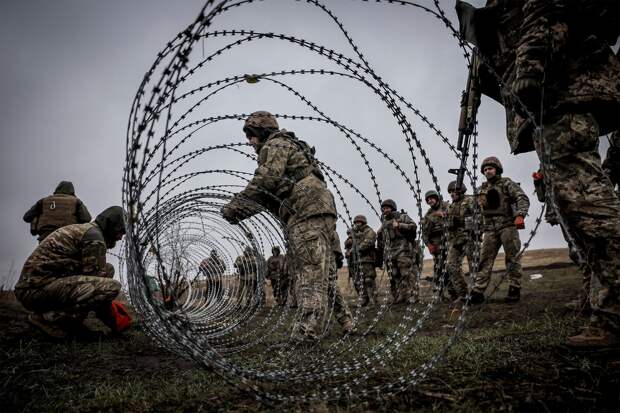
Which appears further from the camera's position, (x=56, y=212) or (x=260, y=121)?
(x=56, y=212)

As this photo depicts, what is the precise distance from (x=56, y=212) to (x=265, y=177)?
15.0 ft

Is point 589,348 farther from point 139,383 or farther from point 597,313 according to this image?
point 139,383

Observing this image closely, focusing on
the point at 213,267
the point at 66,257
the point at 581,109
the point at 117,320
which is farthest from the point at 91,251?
the point at 581,109

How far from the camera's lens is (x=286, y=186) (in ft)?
12.6

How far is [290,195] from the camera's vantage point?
12.9 ft

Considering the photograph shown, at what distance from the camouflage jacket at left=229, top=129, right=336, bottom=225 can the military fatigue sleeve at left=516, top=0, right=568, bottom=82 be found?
2066mm

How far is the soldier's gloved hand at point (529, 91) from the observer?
2305mm

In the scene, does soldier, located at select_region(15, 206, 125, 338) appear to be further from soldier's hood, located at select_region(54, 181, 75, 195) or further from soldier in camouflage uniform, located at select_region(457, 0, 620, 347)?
soldier in camouflage uniform, located at select_region(457, 0, 620, 347)

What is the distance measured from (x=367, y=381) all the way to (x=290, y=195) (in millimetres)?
2143

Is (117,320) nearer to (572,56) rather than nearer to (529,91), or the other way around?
(529,91)

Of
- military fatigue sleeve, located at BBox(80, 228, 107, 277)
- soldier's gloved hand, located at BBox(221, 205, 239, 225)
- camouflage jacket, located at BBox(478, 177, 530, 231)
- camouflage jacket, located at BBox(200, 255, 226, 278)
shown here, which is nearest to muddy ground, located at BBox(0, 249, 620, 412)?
military fatigue sleeve, located at BBox(80, 228, 107, 277)

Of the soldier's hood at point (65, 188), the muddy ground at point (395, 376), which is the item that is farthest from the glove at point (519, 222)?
the soldier's hood at point (65, 188)

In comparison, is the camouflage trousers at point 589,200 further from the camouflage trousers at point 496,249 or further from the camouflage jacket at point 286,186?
the camouflage trousers at point 496,249

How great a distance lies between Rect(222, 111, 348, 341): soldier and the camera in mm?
3482
